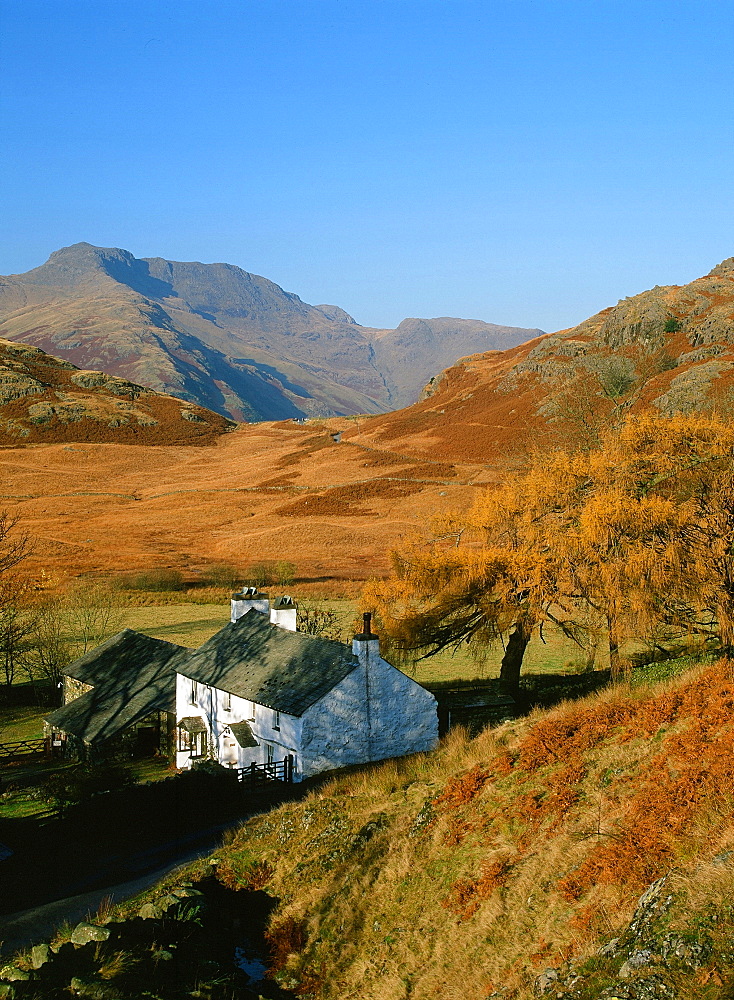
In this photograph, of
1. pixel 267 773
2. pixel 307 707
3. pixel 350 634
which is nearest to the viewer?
pixel 307 707

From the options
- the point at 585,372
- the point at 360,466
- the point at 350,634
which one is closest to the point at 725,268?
the point at 585,372

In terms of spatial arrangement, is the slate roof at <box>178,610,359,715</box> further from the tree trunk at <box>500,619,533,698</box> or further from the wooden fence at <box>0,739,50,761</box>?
the wooden fence at <box>0,739,50,761</box>

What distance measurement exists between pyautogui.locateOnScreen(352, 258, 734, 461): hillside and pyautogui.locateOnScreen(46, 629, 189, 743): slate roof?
159ft

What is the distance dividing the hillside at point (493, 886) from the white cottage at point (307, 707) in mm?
7309

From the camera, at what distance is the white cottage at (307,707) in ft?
78.2

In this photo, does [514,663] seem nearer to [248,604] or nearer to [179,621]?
[248,604]

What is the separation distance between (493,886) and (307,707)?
1266cm

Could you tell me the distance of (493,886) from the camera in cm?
1126

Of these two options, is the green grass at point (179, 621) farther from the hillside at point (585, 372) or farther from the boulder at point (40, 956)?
the hillside at point (585, 372)

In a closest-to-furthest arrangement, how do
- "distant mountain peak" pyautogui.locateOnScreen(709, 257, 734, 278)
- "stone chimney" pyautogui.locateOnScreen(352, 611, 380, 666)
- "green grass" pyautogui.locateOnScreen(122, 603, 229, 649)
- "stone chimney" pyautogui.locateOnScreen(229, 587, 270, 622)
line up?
"stone chimney" pyautogui.locateOnScreen(352, 611, 380, 666) → "stone chimney" pyautogui.locateOnScreen(229, 587, 270, 622) → "green grass" pyautogui.locateOnScreen(122, 603, 229, 649) → "distant mountain peak" pyautogui.locateOnScreen(709, 257, 734, 278)

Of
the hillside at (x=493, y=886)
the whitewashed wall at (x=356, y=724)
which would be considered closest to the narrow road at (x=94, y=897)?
the hillside at (x=493, y=886)

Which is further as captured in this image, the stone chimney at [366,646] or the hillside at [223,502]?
the hillside at [223,502]

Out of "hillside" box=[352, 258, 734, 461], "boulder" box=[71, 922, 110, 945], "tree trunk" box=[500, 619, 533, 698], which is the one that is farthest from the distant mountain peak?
"boulder" box=[71, 922, 110, 945]

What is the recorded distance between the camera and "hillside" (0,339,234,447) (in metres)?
136
